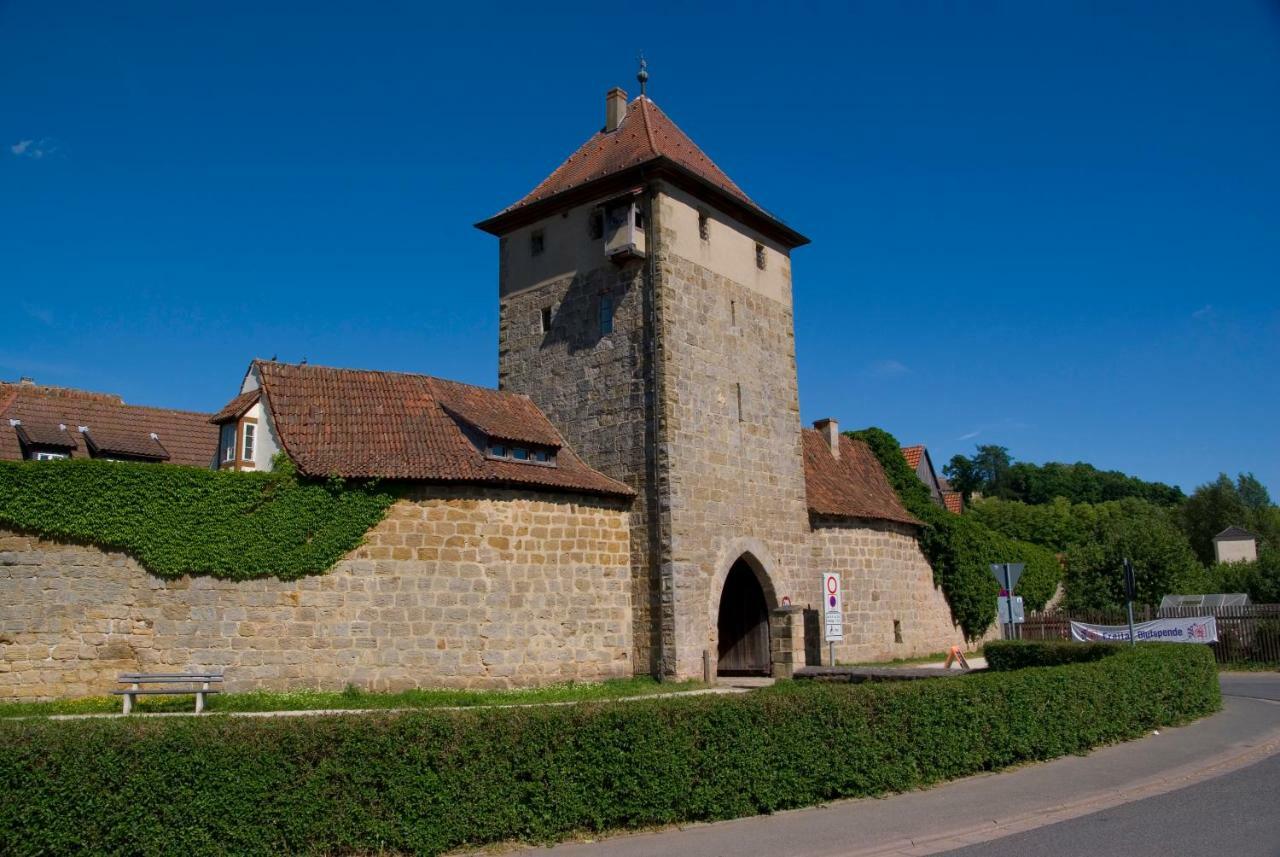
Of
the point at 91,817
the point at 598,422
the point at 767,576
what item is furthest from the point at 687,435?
the point at 91,817

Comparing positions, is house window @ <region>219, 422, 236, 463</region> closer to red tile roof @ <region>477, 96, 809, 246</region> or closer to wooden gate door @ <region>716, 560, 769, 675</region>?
red tile roof @ <region>477, 96, 809, 246</region>

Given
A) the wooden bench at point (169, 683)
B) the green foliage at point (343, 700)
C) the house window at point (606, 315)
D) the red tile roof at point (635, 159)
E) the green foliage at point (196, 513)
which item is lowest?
the green foliage at point (343, 700)

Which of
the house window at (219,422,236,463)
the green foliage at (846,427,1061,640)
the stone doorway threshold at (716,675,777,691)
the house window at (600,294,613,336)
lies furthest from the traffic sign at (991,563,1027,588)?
the house window at (219,422,236,463)

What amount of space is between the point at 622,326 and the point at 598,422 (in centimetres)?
241

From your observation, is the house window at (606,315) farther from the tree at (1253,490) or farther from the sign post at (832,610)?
the tree at (1253,490)

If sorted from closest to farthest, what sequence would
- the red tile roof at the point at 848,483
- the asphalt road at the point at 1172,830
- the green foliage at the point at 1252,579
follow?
1. the asphalt road at the point at 1172,830
2. the red tile roof at the point at 848,483
3. the green foliage at the point at 1252,579

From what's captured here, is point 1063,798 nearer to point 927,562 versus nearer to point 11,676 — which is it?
point 11,676

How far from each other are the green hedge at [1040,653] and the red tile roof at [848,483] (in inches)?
295

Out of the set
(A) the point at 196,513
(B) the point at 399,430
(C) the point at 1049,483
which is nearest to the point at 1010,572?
(B) the point at 399,430

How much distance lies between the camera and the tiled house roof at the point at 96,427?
1030 inches

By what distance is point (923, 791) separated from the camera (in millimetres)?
11055

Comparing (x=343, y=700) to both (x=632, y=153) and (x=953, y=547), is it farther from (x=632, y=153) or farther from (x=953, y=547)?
(x=953, y=547)

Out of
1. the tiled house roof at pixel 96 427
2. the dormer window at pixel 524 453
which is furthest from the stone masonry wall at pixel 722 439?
the tiled house roof at pixel 96 427

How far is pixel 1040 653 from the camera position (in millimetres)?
19531
